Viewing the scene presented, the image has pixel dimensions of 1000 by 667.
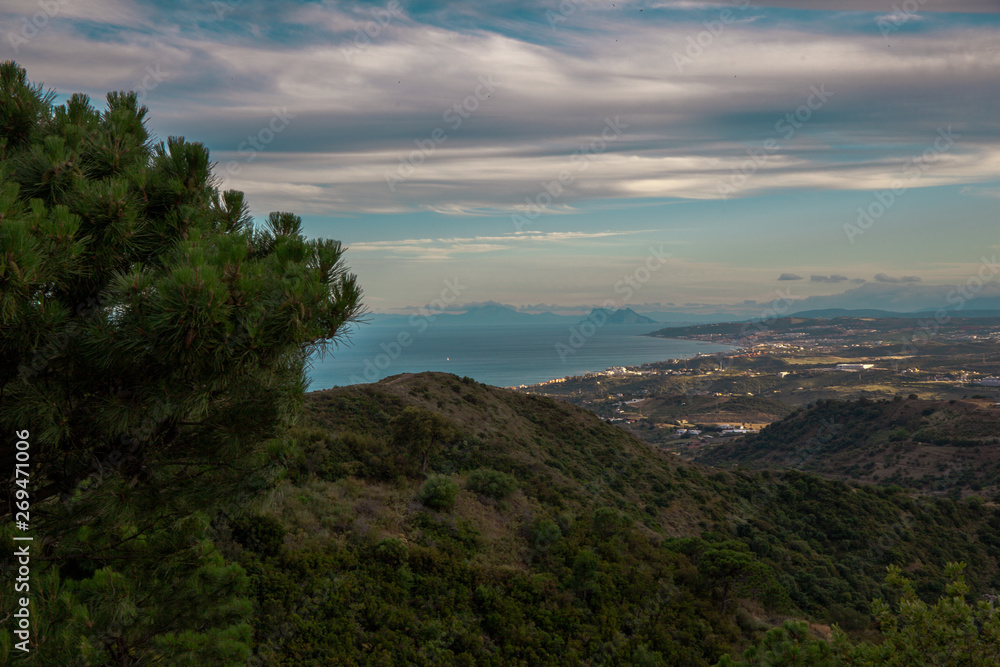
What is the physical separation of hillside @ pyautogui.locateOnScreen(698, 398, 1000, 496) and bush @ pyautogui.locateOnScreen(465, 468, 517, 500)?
44035 mm

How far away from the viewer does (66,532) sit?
5.46 meters

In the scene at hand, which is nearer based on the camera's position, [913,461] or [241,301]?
[241,301]

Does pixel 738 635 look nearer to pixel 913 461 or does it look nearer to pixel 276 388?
pixel 276 388

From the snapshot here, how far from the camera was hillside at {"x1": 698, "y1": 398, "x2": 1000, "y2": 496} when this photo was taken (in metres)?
46.7

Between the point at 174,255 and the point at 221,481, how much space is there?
253cm

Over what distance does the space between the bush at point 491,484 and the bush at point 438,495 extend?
2272 mm

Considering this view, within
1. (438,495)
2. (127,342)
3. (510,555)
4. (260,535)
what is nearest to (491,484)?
(438,495)

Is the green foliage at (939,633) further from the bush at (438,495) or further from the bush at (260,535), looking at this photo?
the bush at (260,535)

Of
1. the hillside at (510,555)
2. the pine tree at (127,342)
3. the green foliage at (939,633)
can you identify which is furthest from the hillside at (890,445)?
the pine tree at (127,342)

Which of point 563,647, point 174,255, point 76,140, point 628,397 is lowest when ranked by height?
point 628,397

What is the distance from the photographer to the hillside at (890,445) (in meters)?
46.7

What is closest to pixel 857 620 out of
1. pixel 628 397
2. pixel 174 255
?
pixel 174 255

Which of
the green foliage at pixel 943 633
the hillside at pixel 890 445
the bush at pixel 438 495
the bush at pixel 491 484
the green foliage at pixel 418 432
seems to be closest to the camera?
the green foliage at pixel 943 633

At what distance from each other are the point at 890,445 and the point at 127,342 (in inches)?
2679
